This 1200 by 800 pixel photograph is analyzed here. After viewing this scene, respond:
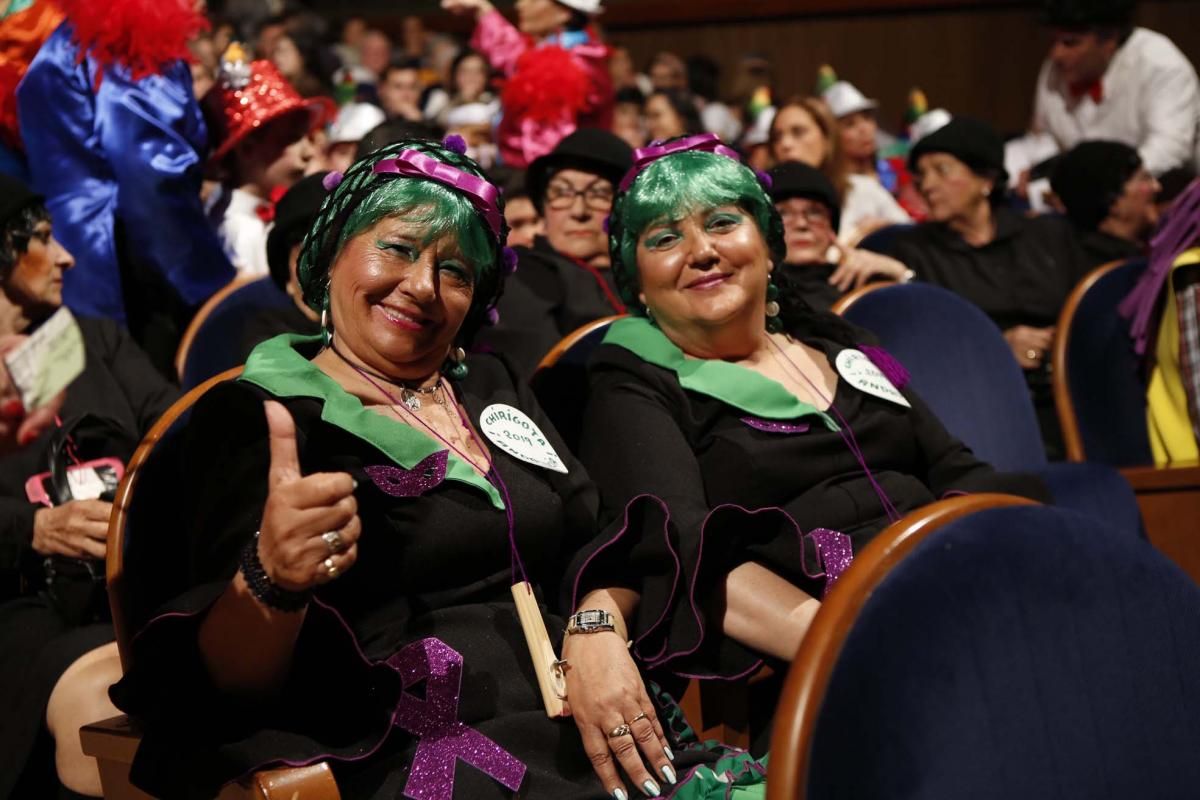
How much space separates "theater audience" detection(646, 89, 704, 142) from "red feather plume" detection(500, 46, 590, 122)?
2168 millimetres

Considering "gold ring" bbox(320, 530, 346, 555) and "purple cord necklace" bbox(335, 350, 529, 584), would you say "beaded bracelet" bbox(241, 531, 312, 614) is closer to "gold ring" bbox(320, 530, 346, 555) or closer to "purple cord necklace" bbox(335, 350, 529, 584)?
"gold ring" bbox(320, 530, 346, 555)

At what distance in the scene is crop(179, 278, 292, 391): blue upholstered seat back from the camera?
2963 millimetres

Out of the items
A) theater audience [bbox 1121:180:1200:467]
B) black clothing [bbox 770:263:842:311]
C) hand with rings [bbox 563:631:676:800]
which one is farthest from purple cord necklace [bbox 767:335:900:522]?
theater audience [bbox 1121:180:1200:467]

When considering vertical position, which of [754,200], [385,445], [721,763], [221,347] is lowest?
[221,347]

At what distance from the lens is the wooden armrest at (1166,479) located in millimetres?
2877

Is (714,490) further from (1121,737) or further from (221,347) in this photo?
(221,347)

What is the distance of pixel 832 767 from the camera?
1.02 m

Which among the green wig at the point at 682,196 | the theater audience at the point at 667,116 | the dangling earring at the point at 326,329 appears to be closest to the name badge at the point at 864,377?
the green wig at the point at 682,196

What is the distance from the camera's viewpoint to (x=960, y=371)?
3033 mm

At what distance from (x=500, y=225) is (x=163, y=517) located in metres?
0.65

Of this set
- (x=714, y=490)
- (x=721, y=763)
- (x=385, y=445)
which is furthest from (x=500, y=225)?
(x=721, y=763)

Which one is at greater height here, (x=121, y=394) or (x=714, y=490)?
(x=714, y=490)

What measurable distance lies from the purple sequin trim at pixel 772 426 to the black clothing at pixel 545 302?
1017 millimetres

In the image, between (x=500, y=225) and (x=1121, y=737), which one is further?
(x=500, y=225)
